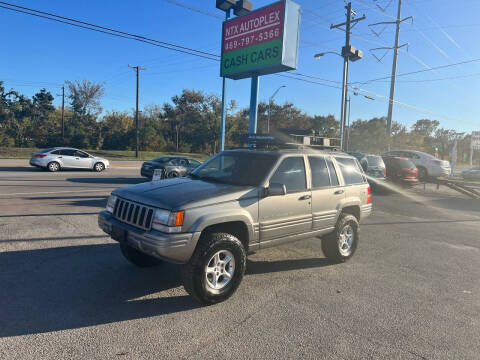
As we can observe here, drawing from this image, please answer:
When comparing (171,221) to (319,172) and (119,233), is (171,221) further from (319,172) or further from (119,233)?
(319,172)

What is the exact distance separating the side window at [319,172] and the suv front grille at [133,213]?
8.20ft

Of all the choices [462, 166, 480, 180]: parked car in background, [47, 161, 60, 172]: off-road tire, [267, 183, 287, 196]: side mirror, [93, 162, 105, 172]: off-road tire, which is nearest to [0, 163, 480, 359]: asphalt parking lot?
[267, 183, 287, 196]: side mirror

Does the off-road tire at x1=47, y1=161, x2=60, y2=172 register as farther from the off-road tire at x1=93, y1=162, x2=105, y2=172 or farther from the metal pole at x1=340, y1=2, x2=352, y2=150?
the metal pole at x1=340, y1=2, x2=352, y2=150

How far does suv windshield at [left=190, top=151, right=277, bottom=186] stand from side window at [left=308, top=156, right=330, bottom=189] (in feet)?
2.45

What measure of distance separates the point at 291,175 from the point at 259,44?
9.26 m

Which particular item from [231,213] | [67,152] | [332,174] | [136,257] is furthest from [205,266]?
[67,152]

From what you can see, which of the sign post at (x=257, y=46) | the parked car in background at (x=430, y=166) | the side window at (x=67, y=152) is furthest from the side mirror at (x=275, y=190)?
the side window at (x=67, y=152)

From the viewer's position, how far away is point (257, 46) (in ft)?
41.0

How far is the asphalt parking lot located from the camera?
2.94m

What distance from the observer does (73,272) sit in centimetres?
446

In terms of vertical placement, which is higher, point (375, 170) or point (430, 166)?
point (430, 166)

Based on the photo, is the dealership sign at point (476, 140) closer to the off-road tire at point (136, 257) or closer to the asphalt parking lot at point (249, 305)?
the asphalt parking lot at point (249, 305)

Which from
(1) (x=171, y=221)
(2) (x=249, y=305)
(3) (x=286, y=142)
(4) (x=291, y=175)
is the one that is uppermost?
(3) (x=286, y=142)

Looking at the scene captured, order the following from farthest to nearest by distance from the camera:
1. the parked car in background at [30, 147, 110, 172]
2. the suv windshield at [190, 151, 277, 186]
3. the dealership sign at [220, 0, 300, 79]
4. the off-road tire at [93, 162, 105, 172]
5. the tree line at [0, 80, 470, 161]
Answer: the tree line at [0, 80, 470, 161], the off-road tire at [93, 162, 105, 172], the parked car in background at [30, 147, 110, 172], the dealership sign at [220, 0, 300, 79], the suv windshield at [190, 151, 277, 186]
